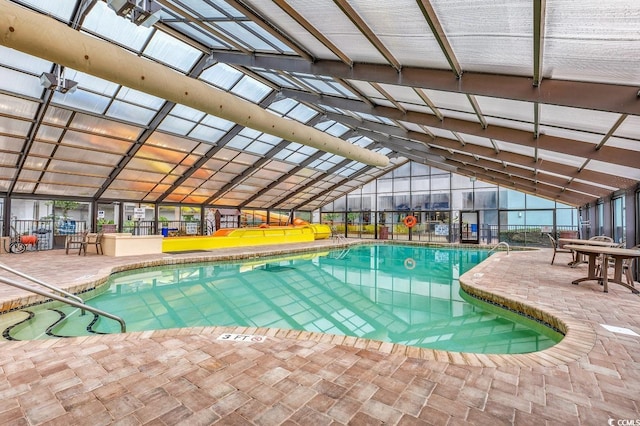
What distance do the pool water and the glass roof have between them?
2.91m

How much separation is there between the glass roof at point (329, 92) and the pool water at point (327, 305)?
2.91m

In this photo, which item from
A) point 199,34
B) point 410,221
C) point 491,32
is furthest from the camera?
point 410,221

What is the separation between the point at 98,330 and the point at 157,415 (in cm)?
311

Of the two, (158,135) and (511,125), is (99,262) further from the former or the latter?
(511,125)

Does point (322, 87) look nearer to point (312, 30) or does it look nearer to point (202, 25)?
point (202, 25)

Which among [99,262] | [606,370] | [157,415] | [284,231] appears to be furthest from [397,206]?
[157,415]

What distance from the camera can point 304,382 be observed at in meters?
2.14

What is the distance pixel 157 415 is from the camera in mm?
1751

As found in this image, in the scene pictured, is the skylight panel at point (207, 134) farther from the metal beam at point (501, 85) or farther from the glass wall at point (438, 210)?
the glass wall at point (438, 210)

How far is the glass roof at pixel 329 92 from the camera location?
2.63 m

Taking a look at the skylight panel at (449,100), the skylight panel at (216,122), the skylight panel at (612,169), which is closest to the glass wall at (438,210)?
the skylight panel at (612,169)

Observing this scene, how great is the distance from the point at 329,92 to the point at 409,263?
6385 millimetres

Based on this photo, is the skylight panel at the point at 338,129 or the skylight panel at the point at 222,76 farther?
the skylight panel at the point at 338,129

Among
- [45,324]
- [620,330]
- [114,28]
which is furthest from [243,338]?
[114,28]
